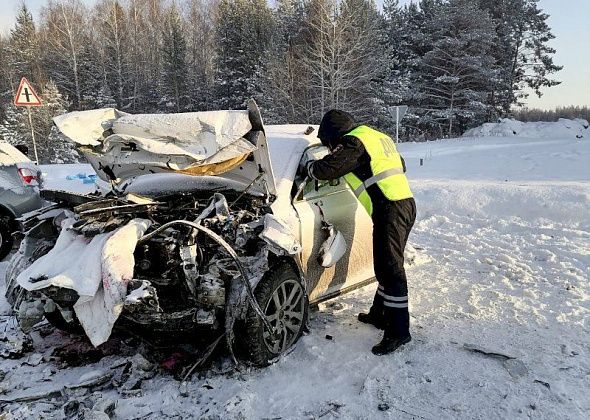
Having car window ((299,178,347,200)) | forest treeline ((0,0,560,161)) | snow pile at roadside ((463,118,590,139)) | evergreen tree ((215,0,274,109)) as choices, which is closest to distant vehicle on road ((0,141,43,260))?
car window ((299,178,347,200))

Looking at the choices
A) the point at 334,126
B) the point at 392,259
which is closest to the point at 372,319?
the point at 392,259

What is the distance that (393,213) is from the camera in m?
3.98

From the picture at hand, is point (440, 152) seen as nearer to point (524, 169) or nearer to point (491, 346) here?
point (524, 169)

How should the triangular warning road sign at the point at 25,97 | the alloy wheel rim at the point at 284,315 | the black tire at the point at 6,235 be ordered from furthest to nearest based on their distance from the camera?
1. the triangular warning road sign at the point at 25,97
2. the black tire at the point at 6,235
3. the alloy wheel rim at the point at 284,315

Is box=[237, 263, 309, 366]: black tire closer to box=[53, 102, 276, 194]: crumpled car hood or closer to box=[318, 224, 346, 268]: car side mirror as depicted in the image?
box=[318, 224, 346, 268]: car side mirror

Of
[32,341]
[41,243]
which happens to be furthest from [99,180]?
[32,341]

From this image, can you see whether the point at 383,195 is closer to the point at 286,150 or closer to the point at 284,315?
the point at 286,150

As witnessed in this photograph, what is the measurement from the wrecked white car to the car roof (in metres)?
2.61

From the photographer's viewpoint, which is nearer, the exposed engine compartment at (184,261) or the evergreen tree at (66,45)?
the exposed engine compartment at (184,261)

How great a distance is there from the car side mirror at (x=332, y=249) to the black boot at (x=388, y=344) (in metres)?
0.73

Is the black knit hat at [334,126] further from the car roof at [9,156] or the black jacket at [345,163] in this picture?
the car roof at [9,156]

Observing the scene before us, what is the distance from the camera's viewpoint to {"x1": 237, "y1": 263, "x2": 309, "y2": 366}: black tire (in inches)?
137

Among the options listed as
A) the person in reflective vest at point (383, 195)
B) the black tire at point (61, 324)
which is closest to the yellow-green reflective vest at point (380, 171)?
the person in reflective vest at point (383, 195)

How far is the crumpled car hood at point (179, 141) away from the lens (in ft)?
12.4
